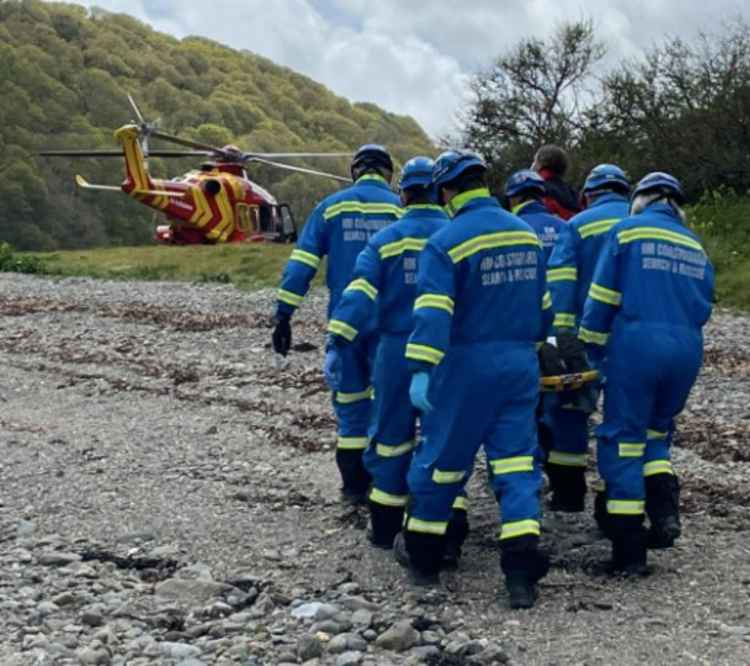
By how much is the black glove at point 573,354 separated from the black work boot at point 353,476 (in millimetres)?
1667

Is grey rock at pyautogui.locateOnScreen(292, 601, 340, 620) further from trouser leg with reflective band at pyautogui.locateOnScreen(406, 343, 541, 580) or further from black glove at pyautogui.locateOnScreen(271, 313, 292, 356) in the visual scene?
black glove at pyautogui.locateOnScreen(271, 313, 292, 356)

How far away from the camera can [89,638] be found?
5809mm

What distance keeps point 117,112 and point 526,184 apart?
83426 millimetres

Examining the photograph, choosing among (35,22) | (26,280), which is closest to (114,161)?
(35,22)

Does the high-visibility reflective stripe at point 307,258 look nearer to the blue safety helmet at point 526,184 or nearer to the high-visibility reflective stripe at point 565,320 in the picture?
the blue safety helmet at point 526,184

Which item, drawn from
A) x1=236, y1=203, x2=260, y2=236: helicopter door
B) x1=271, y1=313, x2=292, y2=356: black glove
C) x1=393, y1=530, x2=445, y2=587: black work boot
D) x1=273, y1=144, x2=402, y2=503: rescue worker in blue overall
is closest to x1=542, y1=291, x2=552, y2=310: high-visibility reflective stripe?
x1=393, y1=530, x2=445, y2=587: black work boot

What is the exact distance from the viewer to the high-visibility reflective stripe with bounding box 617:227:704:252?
6.72m

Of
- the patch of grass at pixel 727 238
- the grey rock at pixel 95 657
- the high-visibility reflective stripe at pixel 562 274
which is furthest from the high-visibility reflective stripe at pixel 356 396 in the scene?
the patch of grass at pixel 727 238

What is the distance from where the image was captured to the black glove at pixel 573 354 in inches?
277

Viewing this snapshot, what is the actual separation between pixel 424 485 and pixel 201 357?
934 cm

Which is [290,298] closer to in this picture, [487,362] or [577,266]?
[577,266]

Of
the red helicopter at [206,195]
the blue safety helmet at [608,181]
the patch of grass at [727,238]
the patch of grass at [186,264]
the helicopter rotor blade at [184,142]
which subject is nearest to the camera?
the blue safety helmet at [608,181]

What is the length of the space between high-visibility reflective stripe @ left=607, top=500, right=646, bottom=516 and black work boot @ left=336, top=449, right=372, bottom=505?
6.45 feet

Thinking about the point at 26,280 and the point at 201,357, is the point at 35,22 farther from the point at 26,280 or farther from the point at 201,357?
the point at 201,357
